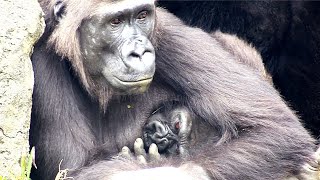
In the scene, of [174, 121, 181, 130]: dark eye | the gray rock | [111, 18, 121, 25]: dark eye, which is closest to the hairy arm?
[174, 121, 181, 130]: dark eye

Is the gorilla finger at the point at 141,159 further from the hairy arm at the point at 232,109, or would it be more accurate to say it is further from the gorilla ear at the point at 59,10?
the gorilla ear at the point at 59,10

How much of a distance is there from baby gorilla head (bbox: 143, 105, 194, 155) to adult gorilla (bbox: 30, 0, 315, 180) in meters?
0.06

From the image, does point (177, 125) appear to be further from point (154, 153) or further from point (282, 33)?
point (282, 33)

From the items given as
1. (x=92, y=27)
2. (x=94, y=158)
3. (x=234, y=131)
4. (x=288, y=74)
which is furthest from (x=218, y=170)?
(x=288, y=74)

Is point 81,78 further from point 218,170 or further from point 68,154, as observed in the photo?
point 218,170

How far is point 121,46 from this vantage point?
5137mm

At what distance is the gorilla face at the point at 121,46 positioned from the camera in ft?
16.6

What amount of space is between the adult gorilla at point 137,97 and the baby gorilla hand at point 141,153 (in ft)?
0.33

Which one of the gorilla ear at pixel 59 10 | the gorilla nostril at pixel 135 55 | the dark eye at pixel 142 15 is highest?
the gorilla ear at pixel 59 10

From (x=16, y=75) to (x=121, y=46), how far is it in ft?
2.17

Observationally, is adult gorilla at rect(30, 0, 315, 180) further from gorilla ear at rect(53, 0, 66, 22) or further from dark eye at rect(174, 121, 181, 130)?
dark eye at rect(174, 121, 181, 130)

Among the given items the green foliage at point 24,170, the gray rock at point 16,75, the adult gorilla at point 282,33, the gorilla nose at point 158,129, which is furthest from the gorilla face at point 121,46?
the adult gorilla at point 282,33

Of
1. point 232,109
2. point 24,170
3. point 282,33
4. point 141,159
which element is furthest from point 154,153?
point 282,33

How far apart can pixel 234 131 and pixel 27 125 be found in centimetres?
135
